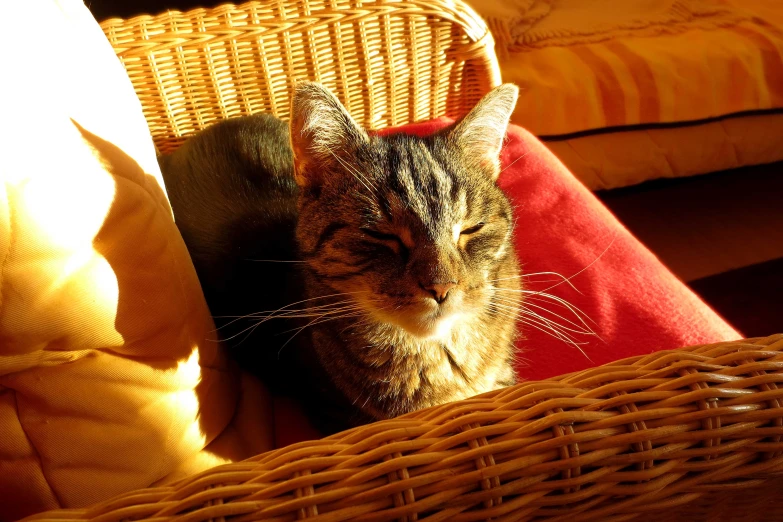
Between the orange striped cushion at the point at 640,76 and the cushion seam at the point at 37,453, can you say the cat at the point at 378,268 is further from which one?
the orange striped cushion at the point at 640,76

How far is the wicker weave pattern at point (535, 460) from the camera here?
22.3 inches

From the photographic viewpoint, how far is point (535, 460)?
581mm

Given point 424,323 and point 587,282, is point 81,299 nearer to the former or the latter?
point 424,323

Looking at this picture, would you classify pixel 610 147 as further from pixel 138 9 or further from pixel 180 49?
pixel 138 9

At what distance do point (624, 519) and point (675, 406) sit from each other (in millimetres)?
136

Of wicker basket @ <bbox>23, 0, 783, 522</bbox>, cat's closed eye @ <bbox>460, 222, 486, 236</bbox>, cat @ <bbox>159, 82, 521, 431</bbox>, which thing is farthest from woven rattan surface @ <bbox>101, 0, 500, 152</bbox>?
wicker basket @ <bbox>23, 0, 783, 522</bbox>

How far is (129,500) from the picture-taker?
23.0 inches

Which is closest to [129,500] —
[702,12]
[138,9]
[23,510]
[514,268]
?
[23,510]

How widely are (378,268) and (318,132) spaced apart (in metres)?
0.24

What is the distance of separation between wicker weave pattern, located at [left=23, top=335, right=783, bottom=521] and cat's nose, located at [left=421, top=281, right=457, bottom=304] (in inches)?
7.3

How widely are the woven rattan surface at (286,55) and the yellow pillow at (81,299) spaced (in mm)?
485

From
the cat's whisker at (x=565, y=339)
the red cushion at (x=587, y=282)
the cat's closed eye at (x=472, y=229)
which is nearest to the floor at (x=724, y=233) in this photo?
the red cushion at (x=587, y=282)

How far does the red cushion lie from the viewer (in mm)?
1139

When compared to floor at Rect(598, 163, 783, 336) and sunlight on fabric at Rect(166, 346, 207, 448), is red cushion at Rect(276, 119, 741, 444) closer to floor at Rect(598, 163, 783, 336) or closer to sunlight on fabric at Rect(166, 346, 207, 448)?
sunlight on fabric at Rect(166, 346, 207, 448)
